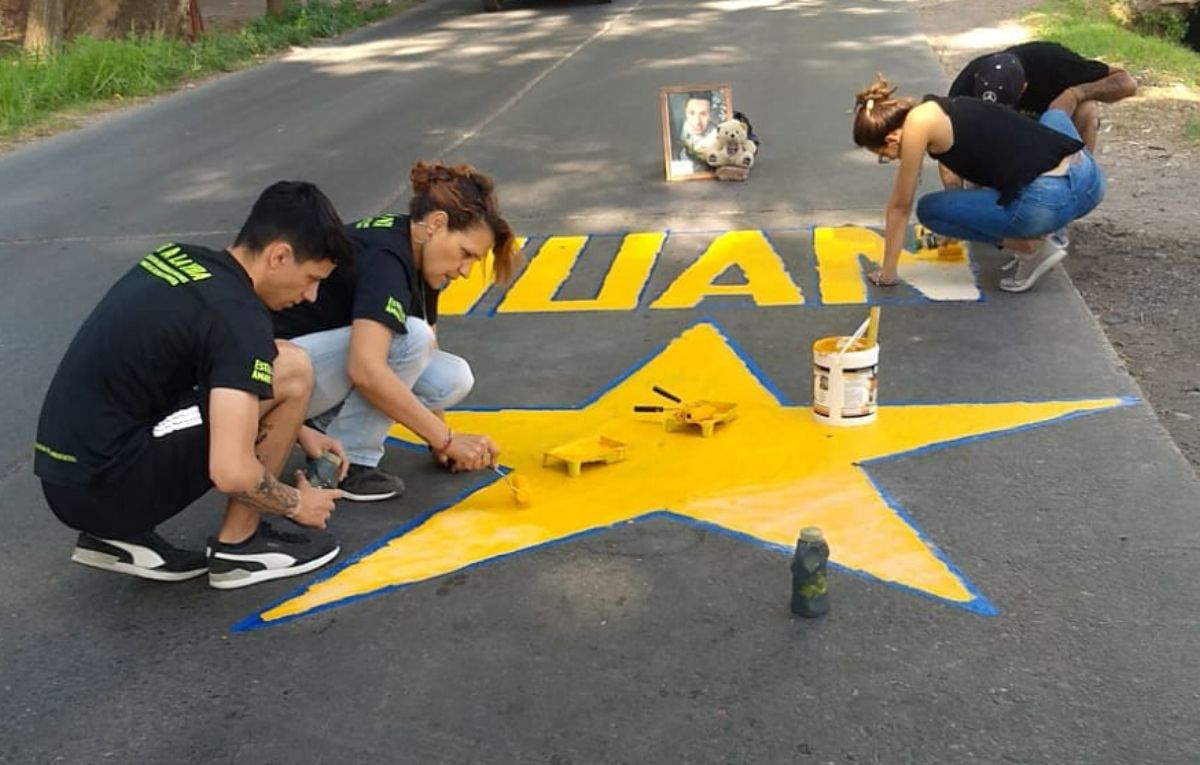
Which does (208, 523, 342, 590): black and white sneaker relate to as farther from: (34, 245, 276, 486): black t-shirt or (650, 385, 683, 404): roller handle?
(650, 385, 683, 404): roller handle

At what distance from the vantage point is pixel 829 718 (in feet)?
8.80

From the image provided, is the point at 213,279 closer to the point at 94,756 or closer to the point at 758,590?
the point at 94,756

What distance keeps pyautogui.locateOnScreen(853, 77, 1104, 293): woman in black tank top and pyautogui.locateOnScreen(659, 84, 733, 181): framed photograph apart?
8.84 feet

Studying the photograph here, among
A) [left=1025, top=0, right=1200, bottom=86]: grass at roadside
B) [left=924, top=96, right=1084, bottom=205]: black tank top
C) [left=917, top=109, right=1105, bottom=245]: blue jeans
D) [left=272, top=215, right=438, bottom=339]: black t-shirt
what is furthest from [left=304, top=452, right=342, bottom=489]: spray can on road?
[left=1025, top=0, right=1200, bottom=86]: grass at roadside

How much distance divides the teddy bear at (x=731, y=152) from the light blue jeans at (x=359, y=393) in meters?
4.26

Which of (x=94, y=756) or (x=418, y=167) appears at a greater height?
(x=418, y=167)

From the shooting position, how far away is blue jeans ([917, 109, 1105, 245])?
17.6 ft

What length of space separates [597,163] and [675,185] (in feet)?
3.29

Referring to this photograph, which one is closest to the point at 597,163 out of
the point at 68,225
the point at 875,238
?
the point at 875,238

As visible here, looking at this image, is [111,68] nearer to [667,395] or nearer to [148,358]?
[667,395]

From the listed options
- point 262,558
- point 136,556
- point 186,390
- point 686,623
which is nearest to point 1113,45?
point 686,623

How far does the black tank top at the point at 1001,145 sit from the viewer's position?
5.30 meters

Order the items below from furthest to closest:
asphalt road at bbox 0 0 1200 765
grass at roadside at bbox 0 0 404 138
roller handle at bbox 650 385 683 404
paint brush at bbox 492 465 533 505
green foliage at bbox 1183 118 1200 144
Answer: grass at roadside at bbox 0 0 404 138 < green foliage at bbox 1183 118 1200 144 < roller handle at bbox 650 385 683 404 < paint brush at bbox 492 465 533 505 < asphalt road at bbox 0 0 1200 765

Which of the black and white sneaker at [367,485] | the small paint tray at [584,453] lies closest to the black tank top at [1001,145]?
the small paint tray at [584,453]
